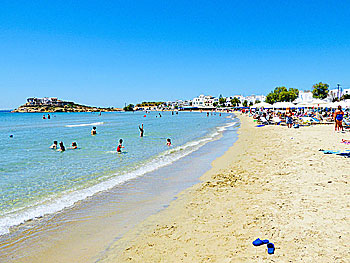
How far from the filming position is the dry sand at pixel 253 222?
359 centimetres

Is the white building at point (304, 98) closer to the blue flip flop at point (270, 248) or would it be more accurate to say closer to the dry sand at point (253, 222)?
the dry sand at point (253, 222)

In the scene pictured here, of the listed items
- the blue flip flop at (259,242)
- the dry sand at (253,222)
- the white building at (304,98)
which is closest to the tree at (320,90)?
the white building at (304,98)

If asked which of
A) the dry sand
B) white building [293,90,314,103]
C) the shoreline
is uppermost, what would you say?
white building [293,90,314,103]

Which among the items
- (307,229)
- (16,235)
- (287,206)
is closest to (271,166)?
(287,206)

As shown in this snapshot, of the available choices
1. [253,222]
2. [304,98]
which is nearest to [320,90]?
[304,98]

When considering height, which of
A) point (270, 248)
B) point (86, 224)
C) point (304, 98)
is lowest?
point (86, 224)

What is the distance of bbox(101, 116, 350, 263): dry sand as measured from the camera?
359 centimetres

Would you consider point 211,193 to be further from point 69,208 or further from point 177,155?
point 177,155

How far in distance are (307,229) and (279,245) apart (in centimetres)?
72

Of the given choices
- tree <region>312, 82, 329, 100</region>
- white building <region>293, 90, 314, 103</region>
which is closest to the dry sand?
white building <region>293, 90, 314, 103</region>

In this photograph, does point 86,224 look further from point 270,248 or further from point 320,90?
point 320,90

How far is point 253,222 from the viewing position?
4605mm

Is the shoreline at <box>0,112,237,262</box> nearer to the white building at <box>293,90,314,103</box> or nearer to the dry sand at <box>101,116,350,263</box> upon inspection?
the dry sand at <box>101,116,350,263</box>

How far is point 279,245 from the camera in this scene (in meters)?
3.65
